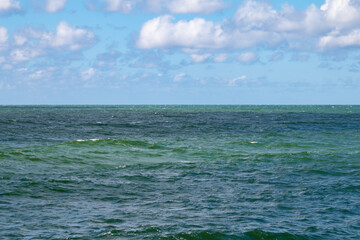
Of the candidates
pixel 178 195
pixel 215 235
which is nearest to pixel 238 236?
pixel 215 235

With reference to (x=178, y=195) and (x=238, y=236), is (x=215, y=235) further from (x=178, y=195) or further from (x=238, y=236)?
(x=178, y=195)

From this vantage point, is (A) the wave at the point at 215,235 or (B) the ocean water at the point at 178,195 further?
(B) the ocean water at the point at 178,195

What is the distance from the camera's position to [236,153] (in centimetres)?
3575

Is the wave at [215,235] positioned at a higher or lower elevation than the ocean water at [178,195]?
lower

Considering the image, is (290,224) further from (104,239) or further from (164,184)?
(164,184)

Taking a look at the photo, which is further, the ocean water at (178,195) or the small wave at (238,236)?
the ocean water at (178,195)

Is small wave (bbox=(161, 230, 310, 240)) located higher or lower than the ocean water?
lower

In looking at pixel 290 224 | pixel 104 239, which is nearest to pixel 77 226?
pixel 104 239

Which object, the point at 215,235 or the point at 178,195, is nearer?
the point at 215,235

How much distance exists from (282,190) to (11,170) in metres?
15.6

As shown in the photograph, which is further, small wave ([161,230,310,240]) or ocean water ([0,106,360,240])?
ocean water ([0,106,360,240])

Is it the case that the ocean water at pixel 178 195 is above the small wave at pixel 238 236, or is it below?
above

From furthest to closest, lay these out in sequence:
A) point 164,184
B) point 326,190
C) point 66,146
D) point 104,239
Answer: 1. point 66,146
2. point 164,184
3. point 326,190
4. point 104,239

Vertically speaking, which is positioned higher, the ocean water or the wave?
the ocean water
